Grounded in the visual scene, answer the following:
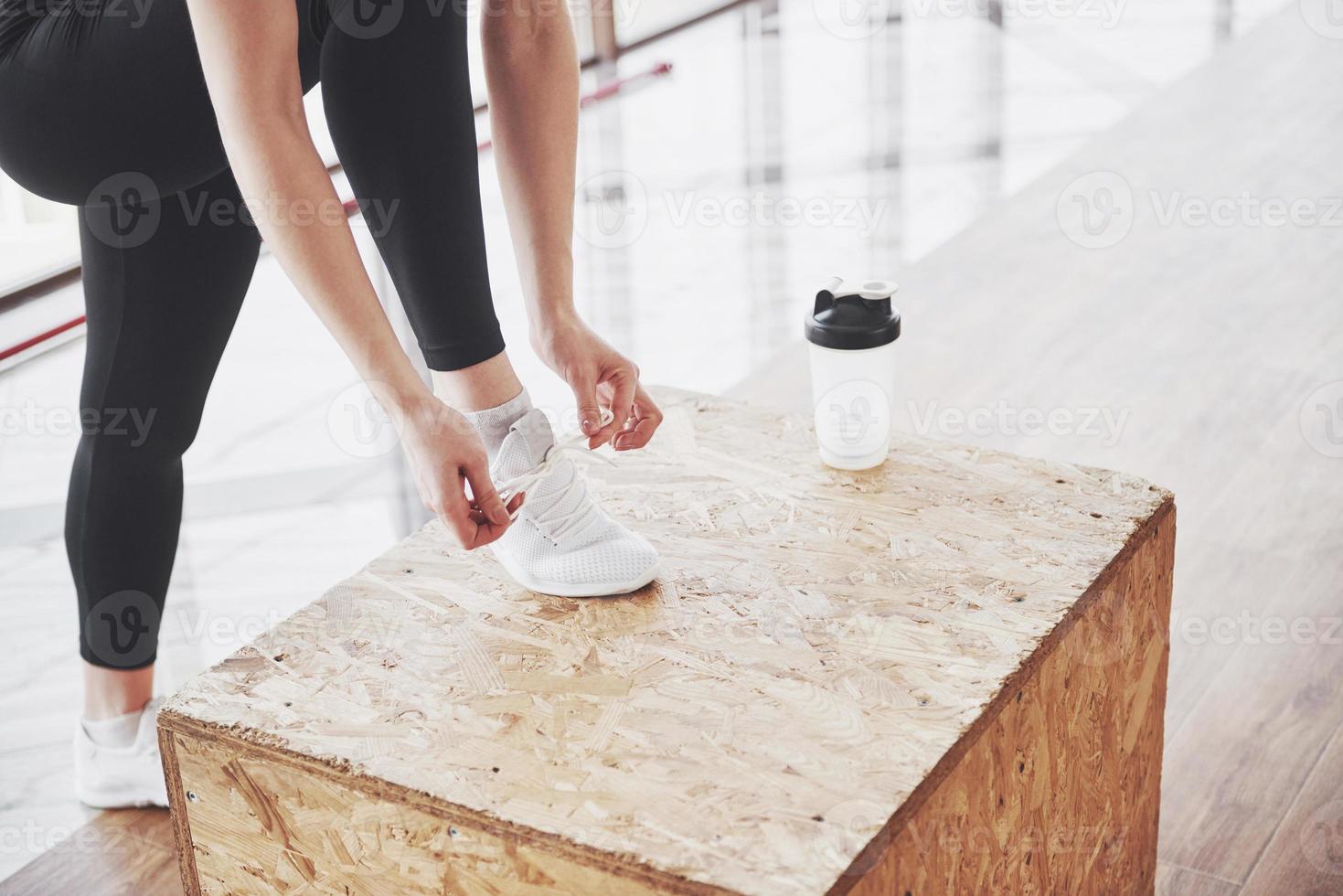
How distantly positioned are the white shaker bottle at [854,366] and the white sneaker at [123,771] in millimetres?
793

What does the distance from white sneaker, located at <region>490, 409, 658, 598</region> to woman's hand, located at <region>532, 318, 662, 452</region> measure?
34 mm

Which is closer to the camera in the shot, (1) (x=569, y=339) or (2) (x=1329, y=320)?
(1) (x=569, y=339)

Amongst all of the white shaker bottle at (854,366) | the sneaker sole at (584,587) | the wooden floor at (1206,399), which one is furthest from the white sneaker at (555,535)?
the wooden floor at (1206,399)

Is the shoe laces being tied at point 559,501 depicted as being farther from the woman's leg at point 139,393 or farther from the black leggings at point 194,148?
the woman's leg at point 139,393

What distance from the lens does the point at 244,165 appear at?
3.29 feet

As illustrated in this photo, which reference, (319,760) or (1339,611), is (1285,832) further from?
(319,760)


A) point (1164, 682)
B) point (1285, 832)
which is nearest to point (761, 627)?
point (1164, 682)

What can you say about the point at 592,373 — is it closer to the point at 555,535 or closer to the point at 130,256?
the point at 555,535

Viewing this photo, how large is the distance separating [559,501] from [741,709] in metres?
0.28

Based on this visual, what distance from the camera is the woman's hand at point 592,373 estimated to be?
1248 millimetres

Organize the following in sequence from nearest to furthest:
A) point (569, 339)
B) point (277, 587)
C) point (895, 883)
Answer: point (895, 883), point (569, 339), point (277, 587)

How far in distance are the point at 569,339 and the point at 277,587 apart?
925mm

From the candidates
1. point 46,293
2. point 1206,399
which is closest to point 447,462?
point 1206,399

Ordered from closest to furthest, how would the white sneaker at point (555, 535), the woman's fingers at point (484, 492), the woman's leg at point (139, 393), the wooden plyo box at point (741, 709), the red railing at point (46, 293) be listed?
the wooden plyo box at point (741, 709)
the woman's fingers at point (484, 492)
the white sneaker at point (555, 535)
the woman's leg at point (139, 393)
the red railing at point (46, 293)
